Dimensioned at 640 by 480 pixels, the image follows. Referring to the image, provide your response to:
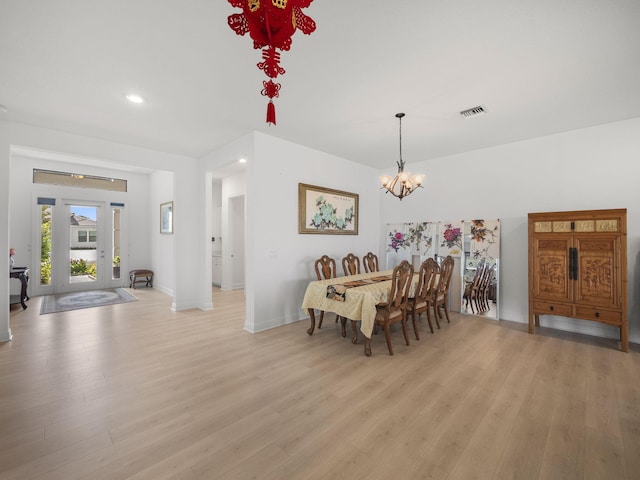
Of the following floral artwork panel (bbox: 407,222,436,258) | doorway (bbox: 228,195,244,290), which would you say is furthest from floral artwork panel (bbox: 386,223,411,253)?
doorway (bbox: 228,195,244,290)

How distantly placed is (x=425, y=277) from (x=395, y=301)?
65cm

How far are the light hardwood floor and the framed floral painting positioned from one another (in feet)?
5.91

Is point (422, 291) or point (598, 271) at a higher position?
point (598, 271)

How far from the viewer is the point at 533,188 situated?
4203 millimetres

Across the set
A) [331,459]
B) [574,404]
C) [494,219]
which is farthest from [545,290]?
[331,459]

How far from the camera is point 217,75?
8.44 ft

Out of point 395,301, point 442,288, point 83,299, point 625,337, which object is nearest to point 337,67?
point 395,301

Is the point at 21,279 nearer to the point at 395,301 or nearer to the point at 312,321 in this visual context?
the point at 312,321

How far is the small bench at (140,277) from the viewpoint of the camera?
6891 millimetres

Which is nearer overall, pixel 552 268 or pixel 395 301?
pixel 395 301

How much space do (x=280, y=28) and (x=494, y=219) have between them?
442cm

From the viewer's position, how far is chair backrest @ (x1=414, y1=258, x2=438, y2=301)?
3564mm

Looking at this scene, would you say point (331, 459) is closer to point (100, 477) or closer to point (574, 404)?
point (100, 477)

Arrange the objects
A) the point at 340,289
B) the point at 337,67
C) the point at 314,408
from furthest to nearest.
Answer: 1. the point at 340,289
2. the point at 337,67
3. the point at 314,408
